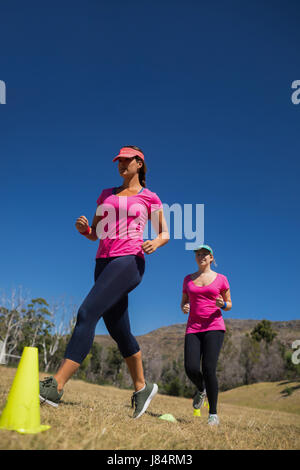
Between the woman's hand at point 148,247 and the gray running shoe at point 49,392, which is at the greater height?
the woman's hand at point 148,247

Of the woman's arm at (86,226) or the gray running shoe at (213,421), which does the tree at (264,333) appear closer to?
the gray running shoe at (213,421)

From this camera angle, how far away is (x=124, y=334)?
3842mm

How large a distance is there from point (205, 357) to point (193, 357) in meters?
0.16

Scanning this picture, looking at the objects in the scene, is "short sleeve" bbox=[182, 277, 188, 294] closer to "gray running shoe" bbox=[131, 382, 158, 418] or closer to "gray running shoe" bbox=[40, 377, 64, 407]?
"gray running shoe" bbox=[131, 382, 158, 418]

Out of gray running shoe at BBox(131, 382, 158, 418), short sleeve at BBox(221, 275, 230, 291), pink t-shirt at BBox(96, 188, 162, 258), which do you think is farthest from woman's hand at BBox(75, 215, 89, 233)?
short sleeve at BBox(221, 275, 230, 291)

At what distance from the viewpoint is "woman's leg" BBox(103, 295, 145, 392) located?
149 inches

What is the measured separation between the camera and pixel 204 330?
17.0 feet

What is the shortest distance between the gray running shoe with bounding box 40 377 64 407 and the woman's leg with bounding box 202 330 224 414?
7.79ft

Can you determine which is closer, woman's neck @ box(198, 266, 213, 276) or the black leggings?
the black leggings

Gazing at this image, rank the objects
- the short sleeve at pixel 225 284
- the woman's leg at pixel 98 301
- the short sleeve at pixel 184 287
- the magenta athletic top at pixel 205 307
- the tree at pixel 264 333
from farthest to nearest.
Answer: the tree at pixel 264 333, the short sleeve at pixel 184 287, the short sleeve at pixel 225 284, the magenta athletic top at pixel 205 307, the woman's leg at pixel 98 301

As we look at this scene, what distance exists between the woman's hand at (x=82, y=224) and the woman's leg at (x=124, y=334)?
2.79ft

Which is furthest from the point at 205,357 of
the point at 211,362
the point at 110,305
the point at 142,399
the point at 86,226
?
the point at 86,226

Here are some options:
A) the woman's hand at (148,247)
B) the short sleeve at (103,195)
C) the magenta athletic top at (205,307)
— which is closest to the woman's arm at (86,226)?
the short sleeve at (103,195)

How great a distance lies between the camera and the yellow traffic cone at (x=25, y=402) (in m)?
2.20
